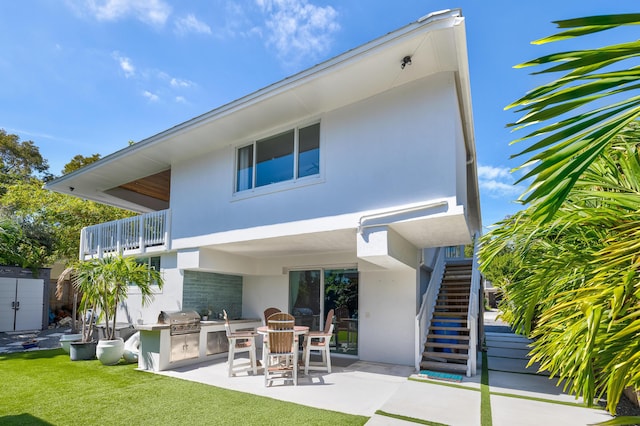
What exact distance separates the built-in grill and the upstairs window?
340 centimetres

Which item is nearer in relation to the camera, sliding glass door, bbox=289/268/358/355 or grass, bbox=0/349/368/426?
grass, bbox=0/349/368/426

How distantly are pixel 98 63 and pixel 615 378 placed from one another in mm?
14429

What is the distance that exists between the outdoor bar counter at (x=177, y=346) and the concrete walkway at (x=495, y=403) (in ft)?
17.3

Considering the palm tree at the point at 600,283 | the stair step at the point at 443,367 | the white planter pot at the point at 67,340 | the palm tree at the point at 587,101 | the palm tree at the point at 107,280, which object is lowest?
the white planter pot at the point at 67,340

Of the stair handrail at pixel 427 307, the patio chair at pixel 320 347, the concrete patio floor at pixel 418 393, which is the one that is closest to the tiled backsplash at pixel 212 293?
the concrete patio floor at pixel 418 393

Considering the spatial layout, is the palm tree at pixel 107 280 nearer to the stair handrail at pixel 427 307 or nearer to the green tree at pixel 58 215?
the stair handrail at pixel 427 307

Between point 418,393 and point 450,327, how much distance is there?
11.1 feet

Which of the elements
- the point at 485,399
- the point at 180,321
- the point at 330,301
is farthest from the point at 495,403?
the point at 180,321

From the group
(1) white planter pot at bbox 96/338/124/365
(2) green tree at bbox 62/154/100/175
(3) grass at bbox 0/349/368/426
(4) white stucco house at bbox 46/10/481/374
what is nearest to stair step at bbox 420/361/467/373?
(4) white stucco house at bbox 46/10/481/374

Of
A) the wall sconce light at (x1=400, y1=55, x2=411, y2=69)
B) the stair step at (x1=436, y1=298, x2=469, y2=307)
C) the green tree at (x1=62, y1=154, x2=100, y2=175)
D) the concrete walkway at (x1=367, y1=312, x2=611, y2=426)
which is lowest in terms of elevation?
the concrete walkway at (x1=367, y1=312, x2=611, y2=426)

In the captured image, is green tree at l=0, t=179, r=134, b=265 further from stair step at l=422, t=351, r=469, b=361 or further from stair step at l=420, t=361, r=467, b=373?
stair step at l=420, t=361, r=467, b=373

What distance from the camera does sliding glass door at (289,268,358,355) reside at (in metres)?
10.1

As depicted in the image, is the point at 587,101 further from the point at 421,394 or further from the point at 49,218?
the point at 49,218

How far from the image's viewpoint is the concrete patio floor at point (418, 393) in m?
5.16
